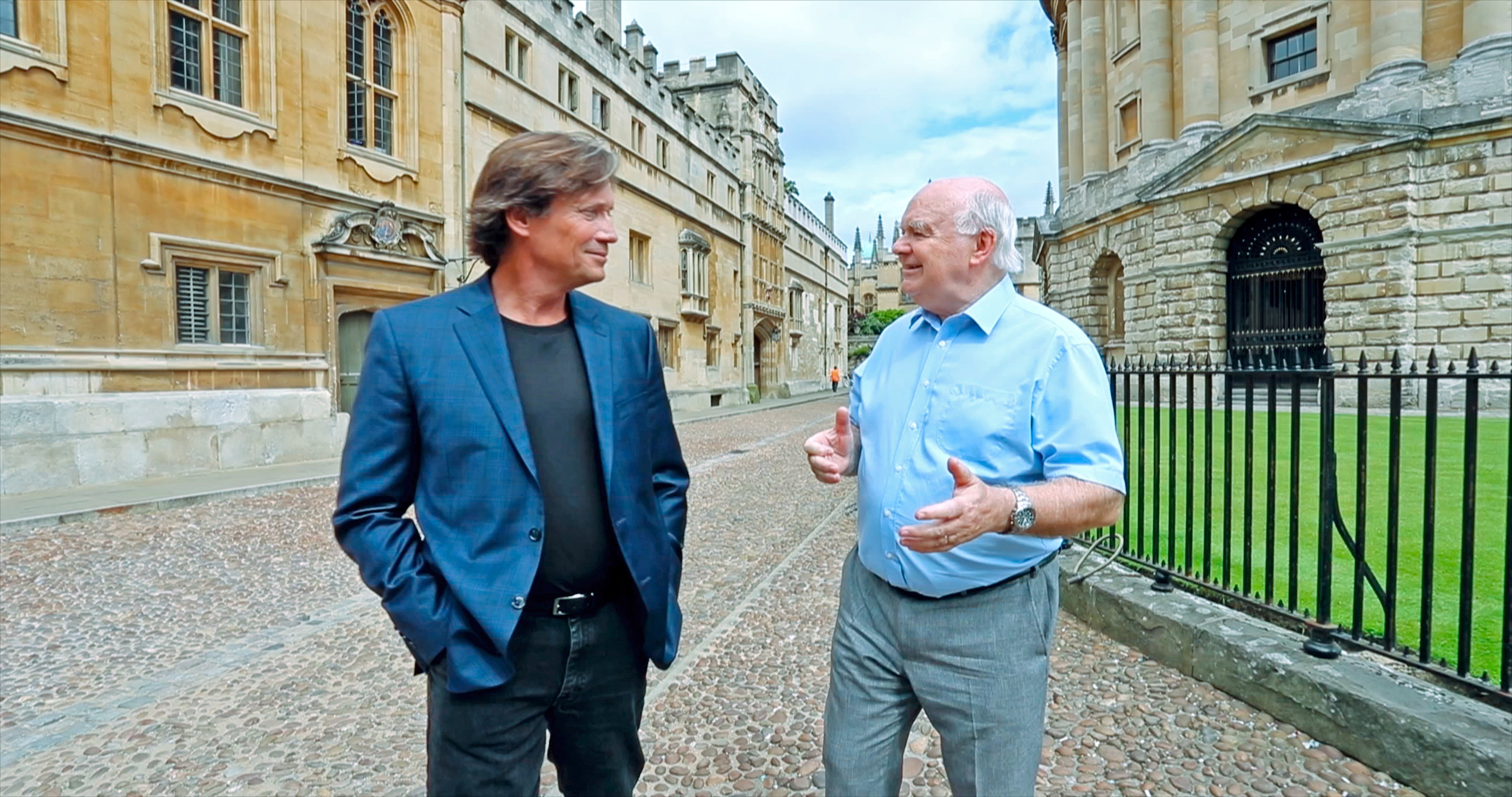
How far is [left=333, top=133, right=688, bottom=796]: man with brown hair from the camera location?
1.67 meters

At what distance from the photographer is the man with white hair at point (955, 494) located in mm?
1741

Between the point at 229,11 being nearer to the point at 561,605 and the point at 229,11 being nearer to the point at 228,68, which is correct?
the point at 228,68

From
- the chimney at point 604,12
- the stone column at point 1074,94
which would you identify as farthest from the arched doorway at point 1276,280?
the chimney at point 604,12

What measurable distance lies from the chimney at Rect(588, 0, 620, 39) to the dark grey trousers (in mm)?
27707

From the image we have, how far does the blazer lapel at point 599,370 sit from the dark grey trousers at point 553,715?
367 millimetres

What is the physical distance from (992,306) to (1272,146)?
69.5 feet

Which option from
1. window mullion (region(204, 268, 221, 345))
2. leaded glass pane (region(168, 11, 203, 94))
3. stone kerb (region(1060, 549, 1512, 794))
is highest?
leaded glass pane (region(168, 11, 203, 94))

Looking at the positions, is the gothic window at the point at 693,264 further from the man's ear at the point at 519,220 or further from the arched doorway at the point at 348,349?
the man's ear at the point at 519,220

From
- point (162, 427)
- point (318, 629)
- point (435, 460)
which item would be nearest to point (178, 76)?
point (162, 427)

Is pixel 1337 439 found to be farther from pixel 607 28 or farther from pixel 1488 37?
pixel 607 28

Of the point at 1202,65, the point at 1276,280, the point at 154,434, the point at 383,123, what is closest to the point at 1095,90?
the point at 1202,65

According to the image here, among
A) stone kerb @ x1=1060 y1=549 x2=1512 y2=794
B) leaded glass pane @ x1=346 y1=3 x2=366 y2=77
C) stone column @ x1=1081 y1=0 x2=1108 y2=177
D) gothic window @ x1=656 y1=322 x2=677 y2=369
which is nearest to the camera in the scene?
stone kerb @ x1=1060 y1=549 x2=1512 y2=794

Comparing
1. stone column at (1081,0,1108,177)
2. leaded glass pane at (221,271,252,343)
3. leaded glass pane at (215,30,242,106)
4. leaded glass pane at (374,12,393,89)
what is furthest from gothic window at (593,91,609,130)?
stone column at (1081,0,1108,177)

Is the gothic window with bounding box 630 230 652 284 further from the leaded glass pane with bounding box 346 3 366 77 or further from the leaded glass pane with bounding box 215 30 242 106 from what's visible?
the leaded glass pane with bounding box 215 30 242 106
